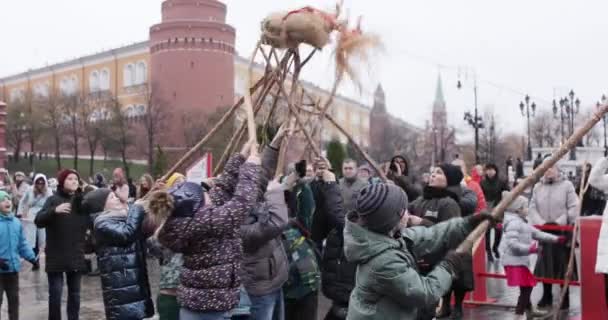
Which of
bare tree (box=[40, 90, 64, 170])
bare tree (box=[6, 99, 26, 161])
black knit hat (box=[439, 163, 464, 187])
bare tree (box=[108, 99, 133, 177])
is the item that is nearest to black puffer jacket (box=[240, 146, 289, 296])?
black knit hat (box=[439, 163, 464, 187])

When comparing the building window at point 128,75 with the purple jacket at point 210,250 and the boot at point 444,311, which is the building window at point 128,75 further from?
the purple jacket at point 210,250

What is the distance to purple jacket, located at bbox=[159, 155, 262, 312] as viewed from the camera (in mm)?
4555

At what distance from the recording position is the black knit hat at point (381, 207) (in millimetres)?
3654

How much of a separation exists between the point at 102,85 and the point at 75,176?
84494 millimetres

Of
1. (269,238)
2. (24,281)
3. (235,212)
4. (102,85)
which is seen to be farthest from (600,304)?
(102,85)

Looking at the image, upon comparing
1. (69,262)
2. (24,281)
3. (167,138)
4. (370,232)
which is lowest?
(24,281)

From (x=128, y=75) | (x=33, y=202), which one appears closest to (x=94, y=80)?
(x=128, y=75)

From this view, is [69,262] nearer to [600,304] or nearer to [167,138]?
[600,304]

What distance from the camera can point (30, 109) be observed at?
66250 millimetres

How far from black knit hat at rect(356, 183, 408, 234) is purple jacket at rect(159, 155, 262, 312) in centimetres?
123

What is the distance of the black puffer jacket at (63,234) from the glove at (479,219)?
209 inches

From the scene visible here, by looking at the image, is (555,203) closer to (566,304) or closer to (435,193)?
(566,304)

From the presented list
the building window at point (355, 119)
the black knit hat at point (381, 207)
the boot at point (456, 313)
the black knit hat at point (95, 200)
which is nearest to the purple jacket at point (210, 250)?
the black knit hat at point (381, 207)

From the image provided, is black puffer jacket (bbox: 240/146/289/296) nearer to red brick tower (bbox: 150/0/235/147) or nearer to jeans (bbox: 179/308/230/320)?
jeans (bbox: 179/308/230/320)
